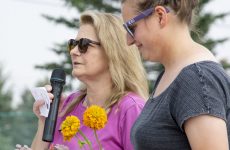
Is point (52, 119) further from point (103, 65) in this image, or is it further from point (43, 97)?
point (103, 65)

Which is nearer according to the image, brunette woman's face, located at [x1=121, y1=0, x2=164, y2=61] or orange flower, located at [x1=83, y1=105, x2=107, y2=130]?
brunette woman's face, located at [x1=121, y1=0, x2=164, y2=61]

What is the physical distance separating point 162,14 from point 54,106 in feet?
3.71

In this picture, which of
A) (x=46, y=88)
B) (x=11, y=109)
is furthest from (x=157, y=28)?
(x=11, y=109)

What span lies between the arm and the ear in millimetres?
360

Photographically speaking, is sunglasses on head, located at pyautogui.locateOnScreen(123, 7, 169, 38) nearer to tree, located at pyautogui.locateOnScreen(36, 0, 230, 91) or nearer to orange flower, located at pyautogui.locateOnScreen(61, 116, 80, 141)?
orange flower, located at pyautogui.locateOnScreen(61, 116, 80, 141)

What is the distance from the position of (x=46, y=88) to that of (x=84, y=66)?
0.89ft

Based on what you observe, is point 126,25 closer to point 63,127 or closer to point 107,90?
point 63,127

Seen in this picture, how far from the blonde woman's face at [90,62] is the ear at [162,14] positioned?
1.24m

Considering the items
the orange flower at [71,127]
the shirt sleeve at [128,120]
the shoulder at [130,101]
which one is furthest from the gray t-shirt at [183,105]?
the shoulder at [130,101]

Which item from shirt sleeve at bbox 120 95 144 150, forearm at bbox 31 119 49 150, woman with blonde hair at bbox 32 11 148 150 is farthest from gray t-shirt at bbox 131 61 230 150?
forearm at bbox 31 119 49 150

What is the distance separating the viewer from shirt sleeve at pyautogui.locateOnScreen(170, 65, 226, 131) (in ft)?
6.59

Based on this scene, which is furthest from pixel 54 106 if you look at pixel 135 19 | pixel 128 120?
pixel 135 19

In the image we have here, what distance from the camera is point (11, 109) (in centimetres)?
1772

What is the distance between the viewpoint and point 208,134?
1.97m
